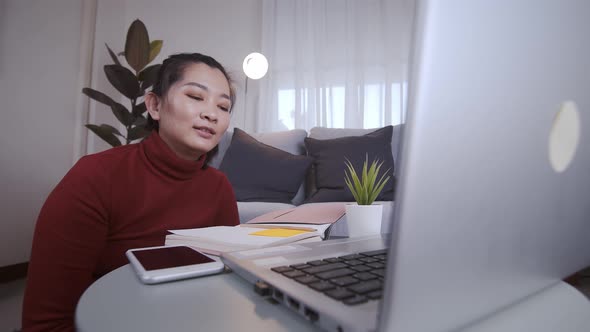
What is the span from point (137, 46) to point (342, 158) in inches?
67.1

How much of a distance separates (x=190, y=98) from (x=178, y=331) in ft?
2.27

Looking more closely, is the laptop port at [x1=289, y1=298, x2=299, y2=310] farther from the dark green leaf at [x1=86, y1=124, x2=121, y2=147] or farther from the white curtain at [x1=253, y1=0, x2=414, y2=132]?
the white curtain at [x1=253, y1=0, x2=414, y2=132]

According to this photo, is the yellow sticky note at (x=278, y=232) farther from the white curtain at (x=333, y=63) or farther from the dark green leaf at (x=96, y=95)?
the white curtain at (x=333, y=63)

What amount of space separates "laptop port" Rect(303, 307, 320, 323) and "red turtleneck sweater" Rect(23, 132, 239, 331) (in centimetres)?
49

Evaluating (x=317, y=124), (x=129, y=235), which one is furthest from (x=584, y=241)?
(x=317, y=124)

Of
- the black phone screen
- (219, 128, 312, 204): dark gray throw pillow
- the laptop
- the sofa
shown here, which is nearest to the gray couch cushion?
the sofa

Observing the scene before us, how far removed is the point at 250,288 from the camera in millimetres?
380

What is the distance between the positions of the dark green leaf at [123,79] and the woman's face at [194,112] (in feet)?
5.85

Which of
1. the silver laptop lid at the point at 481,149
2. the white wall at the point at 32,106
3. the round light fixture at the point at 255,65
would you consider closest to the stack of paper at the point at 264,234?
the silver laptop lid at the point at 481,149

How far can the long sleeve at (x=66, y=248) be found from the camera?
1.86 ft

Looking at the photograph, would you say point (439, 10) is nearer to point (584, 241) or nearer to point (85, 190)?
point (584, 241)

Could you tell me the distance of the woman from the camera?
592 millimetres

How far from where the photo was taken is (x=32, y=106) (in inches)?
84.7

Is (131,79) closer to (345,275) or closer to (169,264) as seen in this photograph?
(169,264)
